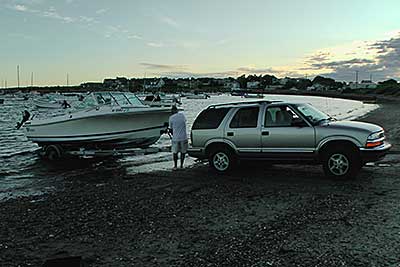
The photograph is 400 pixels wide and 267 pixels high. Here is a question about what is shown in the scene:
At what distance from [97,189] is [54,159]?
7633 mm

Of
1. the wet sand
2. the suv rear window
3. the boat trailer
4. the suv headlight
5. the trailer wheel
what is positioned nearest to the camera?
the wet sand

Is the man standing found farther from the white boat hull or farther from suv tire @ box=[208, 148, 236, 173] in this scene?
the white boat hull

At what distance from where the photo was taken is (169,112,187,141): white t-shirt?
12266 mm

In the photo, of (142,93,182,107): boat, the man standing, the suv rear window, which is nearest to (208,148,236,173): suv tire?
the suv rear window

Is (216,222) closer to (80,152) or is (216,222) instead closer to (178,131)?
(178,131)

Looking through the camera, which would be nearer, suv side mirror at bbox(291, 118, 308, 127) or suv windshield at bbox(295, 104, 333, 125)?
suv side mirror at bbox(291, 118, 308, 127)

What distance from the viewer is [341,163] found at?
984 cm

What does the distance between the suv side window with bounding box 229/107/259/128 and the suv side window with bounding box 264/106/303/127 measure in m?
0.32

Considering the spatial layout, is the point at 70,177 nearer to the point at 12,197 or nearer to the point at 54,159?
the point at 12,197

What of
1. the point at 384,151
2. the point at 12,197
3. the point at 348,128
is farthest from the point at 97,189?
the point at 384,151

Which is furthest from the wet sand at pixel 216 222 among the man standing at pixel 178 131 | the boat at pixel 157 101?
the boat at pixel 157 101

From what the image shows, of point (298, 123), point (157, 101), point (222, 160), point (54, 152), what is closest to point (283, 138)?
point (298, 123)

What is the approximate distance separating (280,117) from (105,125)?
8082mm

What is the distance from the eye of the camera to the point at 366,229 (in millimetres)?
6344
